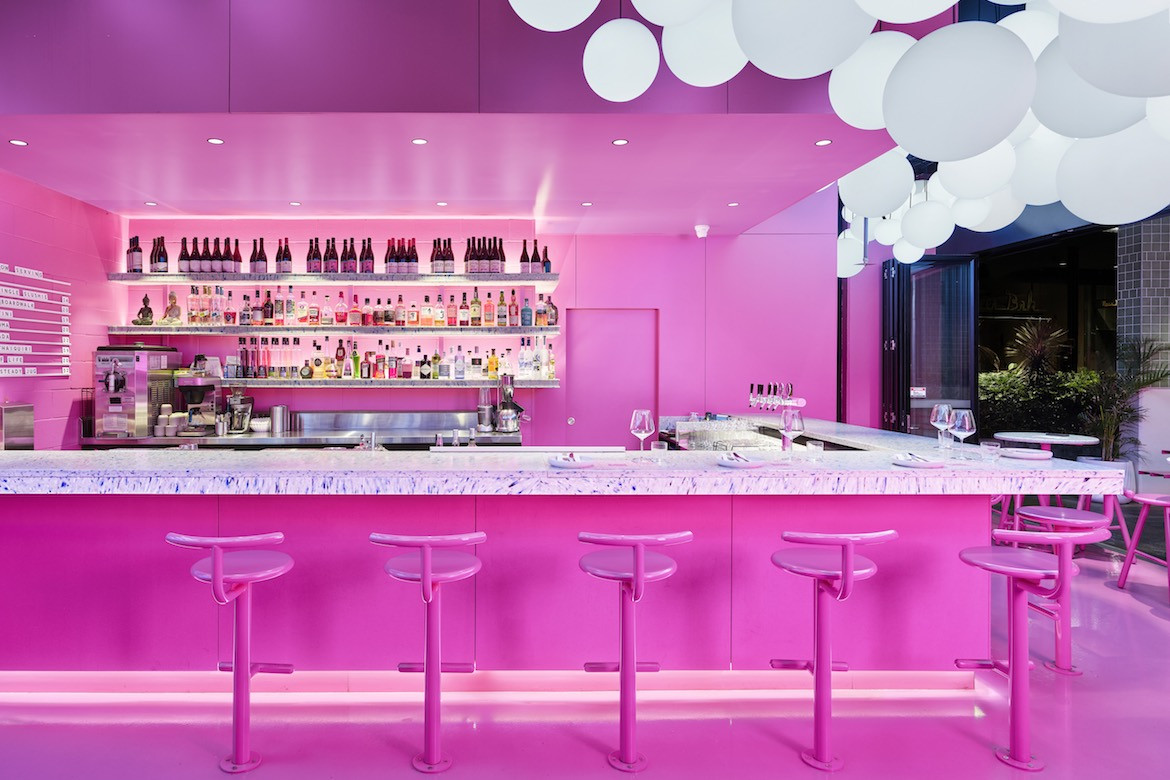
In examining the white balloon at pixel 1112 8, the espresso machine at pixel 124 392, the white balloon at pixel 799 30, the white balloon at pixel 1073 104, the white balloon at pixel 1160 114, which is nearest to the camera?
the white balloon at pixel 1112 8

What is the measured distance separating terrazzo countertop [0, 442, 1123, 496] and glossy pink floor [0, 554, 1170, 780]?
913 mm

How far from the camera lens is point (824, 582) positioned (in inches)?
88.7

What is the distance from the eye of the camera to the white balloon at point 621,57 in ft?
7.84

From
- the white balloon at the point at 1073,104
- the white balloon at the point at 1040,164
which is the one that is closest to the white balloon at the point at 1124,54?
the white balloon at the point at 1073,104

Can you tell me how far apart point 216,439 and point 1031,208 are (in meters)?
7.38

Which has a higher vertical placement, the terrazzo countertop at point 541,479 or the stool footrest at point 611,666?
the terrazzo countertop at point 541,479

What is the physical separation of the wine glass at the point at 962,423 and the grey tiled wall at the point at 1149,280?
18.1 feet

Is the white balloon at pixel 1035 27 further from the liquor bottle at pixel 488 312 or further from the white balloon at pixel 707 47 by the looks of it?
the liquor bottle at pixel 488 312

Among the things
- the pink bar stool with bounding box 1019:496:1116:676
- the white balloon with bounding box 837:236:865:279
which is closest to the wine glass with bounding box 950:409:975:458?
the pink bar stool with bounding box 1019:496:1116:676

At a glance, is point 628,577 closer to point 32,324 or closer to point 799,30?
point 799,30

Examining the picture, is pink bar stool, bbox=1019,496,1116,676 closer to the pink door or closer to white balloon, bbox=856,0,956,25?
white balloon, bbox=856,0,956,25

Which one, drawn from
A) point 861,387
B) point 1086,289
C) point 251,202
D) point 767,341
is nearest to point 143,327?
point 251,202

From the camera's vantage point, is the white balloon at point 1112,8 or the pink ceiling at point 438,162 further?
the pink ceiling at point 438,162

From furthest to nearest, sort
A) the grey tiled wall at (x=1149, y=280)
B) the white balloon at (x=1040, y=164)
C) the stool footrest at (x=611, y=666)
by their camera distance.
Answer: the grey tiled wall at (x=1149, y=280)
the white balloon at (x=1040, y=164)
the stool footrest at (x=611, y=666)
